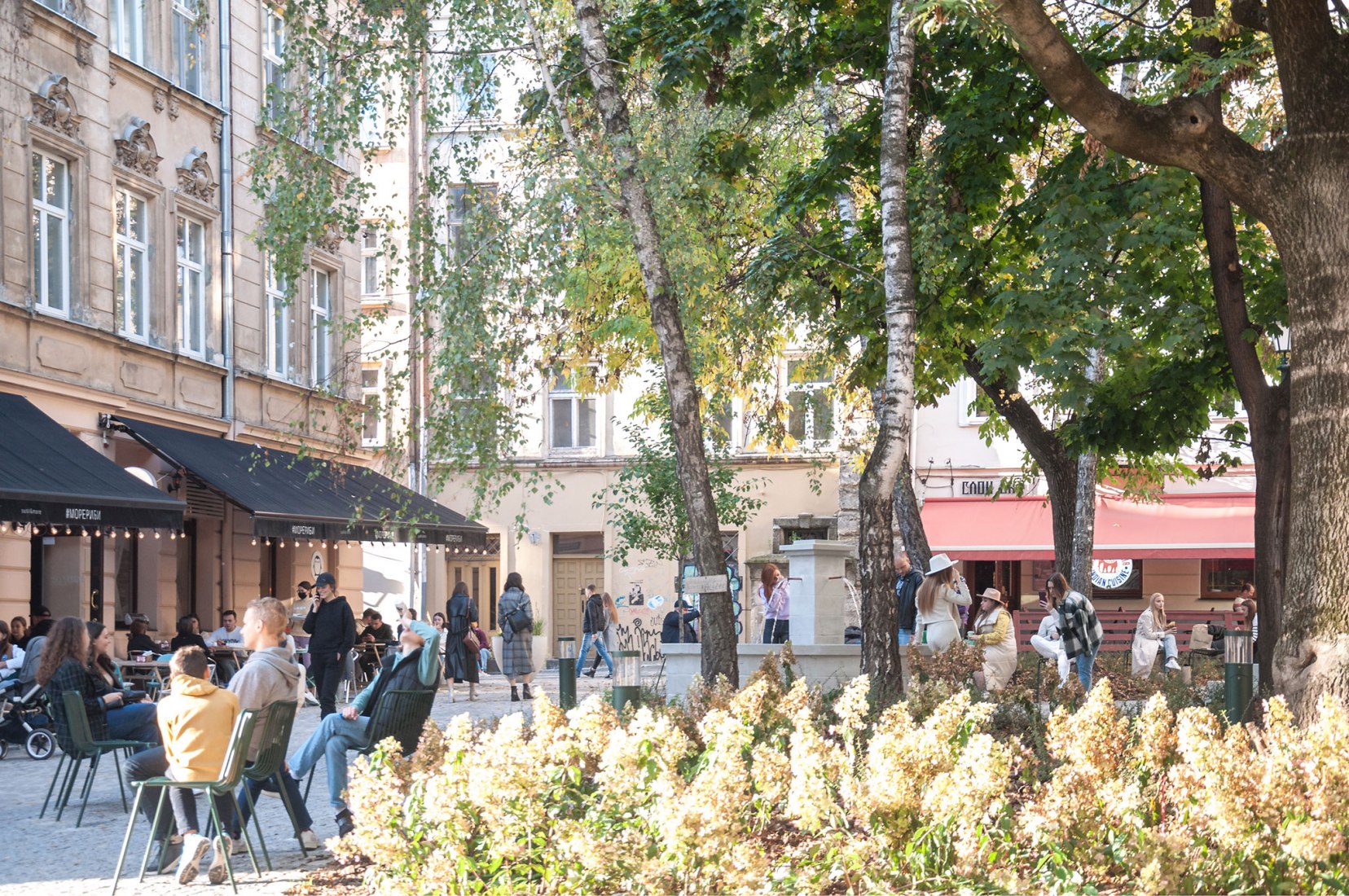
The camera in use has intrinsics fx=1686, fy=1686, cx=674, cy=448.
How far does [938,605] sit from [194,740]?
8.47 m

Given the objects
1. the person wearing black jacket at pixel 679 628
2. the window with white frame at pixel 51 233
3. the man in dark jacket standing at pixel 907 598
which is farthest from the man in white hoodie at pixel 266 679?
the person wearing black jacket at pixel 679 628

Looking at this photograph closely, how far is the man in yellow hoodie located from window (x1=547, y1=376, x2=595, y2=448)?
29865 millimetres

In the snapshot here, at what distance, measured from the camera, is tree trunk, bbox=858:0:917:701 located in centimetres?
1226

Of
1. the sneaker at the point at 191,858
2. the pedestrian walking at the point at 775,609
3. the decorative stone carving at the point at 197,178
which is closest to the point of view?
the sneaker at the point at 191,858

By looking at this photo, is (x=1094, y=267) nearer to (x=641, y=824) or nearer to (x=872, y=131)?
(x=872, y=131)

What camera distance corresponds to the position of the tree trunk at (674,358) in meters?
12.7

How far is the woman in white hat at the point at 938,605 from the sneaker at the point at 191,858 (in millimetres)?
8125

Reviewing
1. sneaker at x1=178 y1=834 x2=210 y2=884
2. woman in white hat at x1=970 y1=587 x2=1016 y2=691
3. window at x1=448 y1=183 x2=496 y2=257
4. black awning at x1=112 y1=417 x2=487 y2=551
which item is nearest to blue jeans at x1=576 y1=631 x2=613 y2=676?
black awning at x1=112 y1=417 x2=487 y2=551

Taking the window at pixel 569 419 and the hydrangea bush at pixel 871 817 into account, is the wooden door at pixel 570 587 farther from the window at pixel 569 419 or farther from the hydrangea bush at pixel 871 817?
the hydrangea bush at pixel 871 817

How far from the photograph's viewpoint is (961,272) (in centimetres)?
1628

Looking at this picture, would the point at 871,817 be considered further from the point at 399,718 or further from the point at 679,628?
the point at 679,628

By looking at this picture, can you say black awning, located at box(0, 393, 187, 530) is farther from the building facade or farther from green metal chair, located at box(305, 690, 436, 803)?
green metal chair, located at box(305, 690, 436, 803)

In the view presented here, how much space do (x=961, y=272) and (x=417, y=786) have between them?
35.0ft

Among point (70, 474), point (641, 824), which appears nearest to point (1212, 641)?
point (70, 474)
